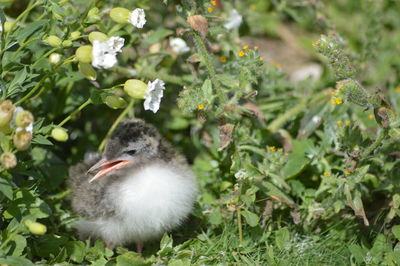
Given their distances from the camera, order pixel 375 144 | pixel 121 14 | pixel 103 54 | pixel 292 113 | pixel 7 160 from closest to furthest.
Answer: pixel 7 160, pixel 103 54, pixel 121 14, pixel 375 144, pixel 292 113

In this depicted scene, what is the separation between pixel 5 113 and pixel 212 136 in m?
1.62

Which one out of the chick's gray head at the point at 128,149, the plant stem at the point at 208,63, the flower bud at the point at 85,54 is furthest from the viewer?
the chick's gray head at the point at 128,149

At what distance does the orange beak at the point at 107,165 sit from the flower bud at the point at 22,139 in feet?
2.13

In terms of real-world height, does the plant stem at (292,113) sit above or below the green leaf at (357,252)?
above

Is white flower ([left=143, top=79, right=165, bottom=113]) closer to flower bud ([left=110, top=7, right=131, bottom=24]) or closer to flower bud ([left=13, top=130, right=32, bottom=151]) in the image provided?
→ flower bud ([left=110, top=7, right=131, bottom=24])

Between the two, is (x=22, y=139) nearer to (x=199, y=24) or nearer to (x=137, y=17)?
(x=137, y=17)

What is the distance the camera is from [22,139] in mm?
2223

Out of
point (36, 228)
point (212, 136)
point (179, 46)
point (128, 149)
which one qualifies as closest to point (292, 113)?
point (212, 136)

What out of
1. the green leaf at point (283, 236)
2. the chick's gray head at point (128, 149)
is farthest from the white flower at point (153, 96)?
the green leaf at point (283, 236)

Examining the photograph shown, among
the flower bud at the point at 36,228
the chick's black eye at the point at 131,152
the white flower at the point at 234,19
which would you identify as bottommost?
the chick's black eye at the point at 131,152

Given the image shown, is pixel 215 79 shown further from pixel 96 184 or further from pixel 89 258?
pixel 89 258

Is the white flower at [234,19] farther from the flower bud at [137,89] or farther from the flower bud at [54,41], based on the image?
the flower bud at [54,41]

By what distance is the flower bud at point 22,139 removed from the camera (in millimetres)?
2223

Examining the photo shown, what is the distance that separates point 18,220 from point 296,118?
1.91m
